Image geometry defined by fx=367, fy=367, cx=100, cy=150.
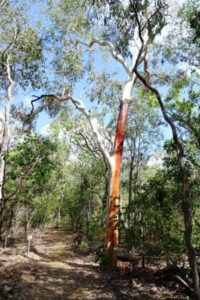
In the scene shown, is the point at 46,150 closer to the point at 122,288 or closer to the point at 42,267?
the point at 42,267

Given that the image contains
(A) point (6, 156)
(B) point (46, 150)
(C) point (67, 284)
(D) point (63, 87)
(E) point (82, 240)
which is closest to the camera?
(C) point (67, 284)

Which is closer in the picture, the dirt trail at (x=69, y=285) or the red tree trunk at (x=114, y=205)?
the dirt trail at (x=69, y=285)

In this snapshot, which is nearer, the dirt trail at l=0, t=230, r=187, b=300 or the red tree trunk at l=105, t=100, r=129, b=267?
the dirt trail at l=0, t=230, r=187, b=300

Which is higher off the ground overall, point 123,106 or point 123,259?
point 123,106

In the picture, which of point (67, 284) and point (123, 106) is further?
point (123, 106)

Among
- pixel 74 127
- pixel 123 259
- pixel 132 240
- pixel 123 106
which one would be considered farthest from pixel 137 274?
pixel 74 127

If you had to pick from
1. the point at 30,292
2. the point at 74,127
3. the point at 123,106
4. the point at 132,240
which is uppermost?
the point at 74,127

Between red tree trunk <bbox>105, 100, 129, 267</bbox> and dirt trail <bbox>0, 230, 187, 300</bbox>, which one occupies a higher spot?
red tree trunk <bbox>105, 100, 129, 267</bbox>

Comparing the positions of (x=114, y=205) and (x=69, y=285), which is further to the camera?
(x=114, y=205)

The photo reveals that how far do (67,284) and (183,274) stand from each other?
3.07 meters

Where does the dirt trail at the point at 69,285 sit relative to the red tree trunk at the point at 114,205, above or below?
below

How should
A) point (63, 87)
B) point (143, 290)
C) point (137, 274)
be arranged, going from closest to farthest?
1. point (143, 290)
2. point (137, 274)
3. point (63, 87)

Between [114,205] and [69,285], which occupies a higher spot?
[114,205]

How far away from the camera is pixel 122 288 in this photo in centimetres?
888
